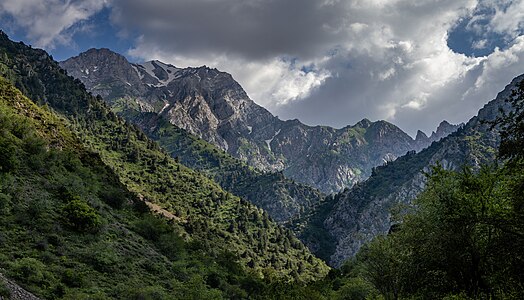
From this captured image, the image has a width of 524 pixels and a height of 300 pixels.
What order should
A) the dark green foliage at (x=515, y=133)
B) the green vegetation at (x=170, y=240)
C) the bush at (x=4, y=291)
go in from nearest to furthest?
the dark green foliage at (x=515, y=133) → the bush at (x=4, y=291) → the green vegetation at (x=170, y=240)

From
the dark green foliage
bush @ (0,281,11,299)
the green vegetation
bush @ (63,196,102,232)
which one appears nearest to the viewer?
the dark green foliage

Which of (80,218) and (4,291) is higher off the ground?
(80,218)

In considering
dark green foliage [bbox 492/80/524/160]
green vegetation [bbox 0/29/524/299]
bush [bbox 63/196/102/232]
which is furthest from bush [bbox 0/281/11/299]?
dark green foliage [bbox 492/80/524/160]

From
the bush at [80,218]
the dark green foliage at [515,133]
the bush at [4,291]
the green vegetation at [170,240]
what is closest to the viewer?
the dark green foliage at [515,133]

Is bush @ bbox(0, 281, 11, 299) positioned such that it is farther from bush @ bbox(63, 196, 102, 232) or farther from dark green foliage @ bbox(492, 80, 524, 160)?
dark green foliage @ bbox(492, 80, 524, 160)

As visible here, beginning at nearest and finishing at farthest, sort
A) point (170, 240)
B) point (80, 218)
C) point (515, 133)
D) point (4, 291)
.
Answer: point (515, 133), point (4, 291), point (80, 218), point (170, 240)

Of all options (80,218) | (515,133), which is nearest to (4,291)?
(80,218)

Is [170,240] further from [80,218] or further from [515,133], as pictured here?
[515,133]

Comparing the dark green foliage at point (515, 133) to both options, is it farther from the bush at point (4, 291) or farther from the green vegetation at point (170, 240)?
the bush at point (4, 291)

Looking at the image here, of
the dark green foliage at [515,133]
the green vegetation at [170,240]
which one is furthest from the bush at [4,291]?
the dark green foliage at [515,133]

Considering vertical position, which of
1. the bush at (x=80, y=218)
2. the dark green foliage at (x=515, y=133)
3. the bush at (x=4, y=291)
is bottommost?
the bush at (x=4, y=291)

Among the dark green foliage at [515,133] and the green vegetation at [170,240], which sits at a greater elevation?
the dark green foliage at [515,133]

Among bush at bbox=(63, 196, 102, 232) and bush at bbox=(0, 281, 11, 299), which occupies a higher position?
bush at bbox=(63, 196, 102, 232)

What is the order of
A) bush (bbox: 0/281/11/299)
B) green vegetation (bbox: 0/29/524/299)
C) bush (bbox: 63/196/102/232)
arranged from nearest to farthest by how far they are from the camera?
bush (bbox: 0/281/11/299), green vegetation (bbox: 0/29/524/299), bush (bbox: 63/196/102/232)
